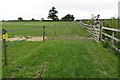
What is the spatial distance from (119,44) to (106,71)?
217cm

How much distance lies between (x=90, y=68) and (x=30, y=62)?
2.11 metres

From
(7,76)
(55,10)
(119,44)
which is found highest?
(55,10)

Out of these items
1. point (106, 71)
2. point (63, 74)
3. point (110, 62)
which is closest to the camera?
point (63, 74)

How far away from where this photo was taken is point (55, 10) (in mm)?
99500

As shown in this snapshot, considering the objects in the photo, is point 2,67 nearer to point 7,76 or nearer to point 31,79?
point 7,76

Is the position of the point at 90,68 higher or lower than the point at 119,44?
lower

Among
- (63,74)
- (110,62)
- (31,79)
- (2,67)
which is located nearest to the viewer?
(31,79)

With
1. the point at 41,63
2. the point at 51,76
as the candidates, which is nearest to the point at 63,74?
the point at 51,76

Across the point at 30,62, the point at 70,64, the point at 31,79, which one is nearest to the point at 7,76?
the point at 31,79

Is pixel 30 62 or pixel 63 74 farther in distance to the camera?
pixel 30 62

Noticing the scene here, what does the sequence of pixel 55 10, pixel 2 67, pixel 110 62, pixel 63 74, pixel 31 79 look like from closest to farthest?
1. pixel 31 79
2. pixel 63 74
3. pixel 2 67
4. pixel 110 62
5. pixel 55 10

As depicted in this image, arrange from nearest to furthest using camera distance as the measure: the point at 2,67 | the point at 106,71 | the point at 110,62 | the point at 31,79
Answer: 1. the point at 31,79
2. the point at 106,71
3. the point at 2,67
4. the point at 110,62

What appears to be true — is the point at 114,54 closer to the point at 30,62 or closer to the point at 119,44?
the point at 119,44

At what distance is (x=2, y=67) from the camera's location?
476 cm
